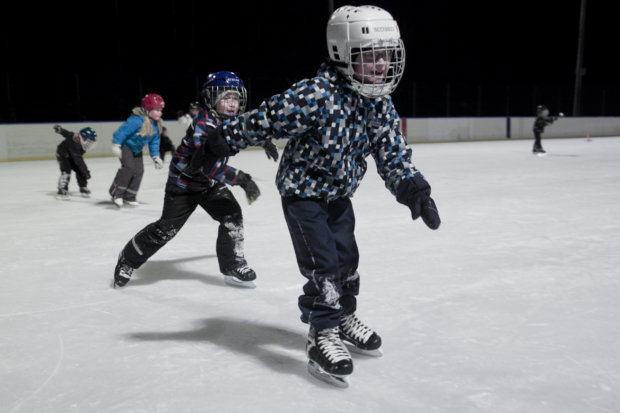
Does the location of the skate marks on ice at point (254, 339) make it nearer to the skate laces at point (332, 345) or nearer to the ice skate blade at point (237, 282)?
the skate laces at point (332, 345)

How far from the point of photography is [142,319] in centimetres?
302

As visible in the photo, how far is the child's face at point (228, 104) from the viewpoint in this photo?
3348mm

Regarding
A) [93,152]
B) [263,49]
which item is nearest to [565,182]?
[93,152]

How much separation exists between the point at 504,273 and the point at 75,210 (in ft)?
15.1

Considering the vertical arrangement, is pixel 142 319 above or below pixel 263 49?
below

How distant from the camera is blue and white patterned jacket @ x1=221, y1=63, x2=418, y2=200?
2.21m

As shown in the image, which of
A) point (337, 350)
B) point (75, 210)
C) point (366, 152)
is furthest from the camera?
point (75, 210)

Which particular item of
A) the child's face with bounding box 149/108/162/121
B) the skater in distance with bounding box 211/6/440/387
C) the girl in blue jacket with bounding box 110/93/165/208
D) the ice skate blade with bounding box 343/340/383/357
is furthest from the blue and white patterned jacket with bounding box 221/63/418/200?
the girl in blue jacket with bounding box 110/93/165/208

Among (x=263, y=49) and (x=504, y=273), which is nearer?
(x=504, y=273)

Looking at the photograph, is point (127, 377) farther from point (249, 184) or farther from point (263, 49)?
point (263, 49)

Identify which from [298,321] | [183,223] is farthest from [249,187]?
[298,321]

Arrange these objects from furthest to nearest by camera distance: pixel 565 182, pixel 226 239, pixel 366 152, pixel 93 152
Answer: pixel 93 152
pixel 565 182
pixel 226 239
pixel 366 152

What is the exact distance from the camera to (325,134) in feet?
7.36

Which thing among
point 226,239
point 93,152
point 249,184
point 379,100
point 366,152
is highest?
point 379,100
